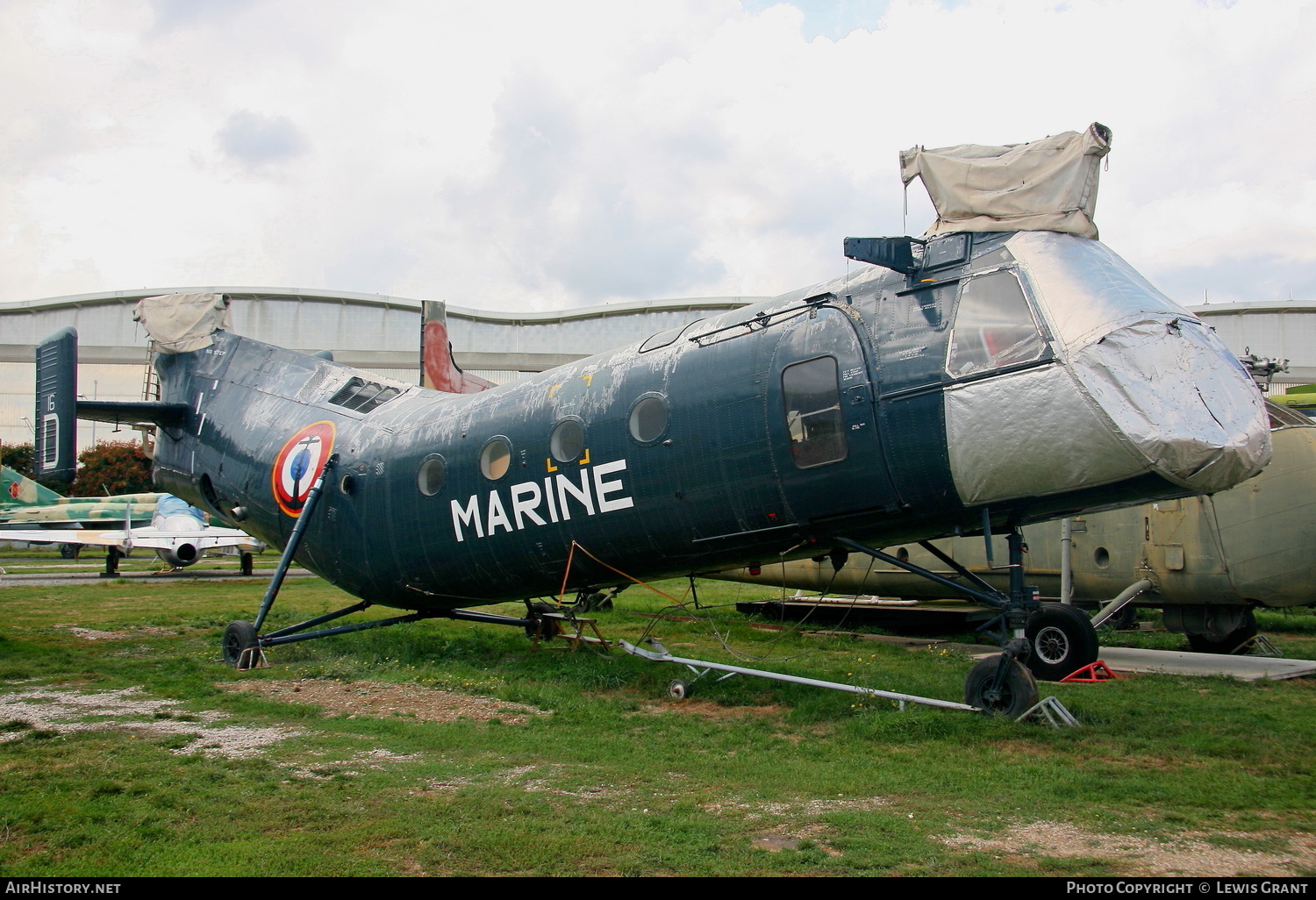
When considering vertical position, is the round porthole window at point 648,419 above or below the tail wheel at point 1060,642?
above

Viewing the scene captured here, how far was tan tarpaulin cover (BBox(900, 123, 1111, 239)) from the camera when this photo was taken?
8109 mm

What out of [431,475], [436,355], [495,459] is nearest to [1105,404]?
[495,459]

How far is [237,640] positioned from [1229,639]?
14635mm

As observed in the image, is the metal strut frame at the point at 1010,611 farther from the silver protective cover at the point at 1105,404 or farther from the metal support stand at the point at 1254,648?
the metal support stand at the point at 1254,648

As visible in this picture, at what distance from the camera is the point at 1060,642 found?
10445mm

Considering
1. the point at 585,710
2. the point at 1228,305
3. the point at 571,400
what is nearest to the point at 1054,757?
the point at 585,710

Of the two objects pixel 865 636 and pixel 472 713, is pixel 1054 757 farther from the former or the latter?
pixel 865 636

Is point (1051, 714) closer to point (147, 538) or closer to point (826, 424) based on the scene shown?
point (826, 424)

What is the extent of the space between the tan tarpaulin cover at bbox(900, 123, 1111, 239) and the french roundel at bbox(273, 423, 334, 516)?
9023 mm

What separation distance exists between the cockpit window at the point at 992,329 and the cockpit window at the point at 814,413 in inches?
43.9

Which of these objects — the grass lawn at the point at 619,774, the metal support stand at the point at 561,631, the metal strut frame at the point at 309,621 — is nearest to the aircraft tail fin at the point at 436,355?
the metal strut frame at the point at 309,621

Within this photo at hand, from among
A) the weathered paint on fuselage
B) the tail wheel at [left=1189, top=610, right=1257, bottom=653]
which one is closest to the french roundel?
the weathered paint on fuselage

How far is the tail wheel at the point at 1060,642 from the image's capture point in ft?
33.5

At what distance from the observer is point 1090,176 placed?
8.16m
